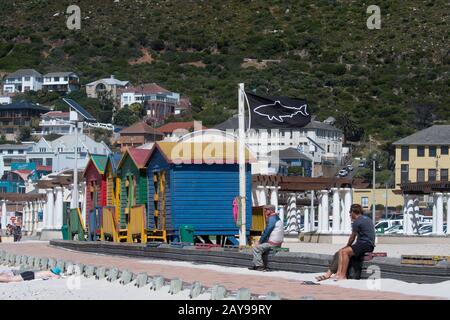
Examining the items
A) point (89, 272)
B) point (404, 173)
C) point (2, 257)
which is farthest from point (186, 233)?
point (404, 173)

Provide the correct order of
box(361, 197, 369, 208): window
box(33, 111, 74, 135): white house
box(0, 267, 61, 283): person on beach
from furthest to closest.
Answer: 1. box(33, 111, 74, 135): white house
2. box(361, 197, 369, 208): window
3. box(0, 267, 61, 283): person on beach

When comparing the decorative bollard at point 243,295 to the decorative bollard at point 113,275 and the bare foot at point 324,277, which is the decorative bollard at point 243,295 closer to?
the bare foot at point 324,277

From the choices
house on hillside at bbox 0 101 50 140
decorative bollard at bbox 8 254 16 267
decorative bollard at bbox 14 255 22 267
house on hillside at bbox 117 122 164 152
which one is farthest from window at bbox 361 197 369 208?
house on hillside at bbox 0 101 50 140

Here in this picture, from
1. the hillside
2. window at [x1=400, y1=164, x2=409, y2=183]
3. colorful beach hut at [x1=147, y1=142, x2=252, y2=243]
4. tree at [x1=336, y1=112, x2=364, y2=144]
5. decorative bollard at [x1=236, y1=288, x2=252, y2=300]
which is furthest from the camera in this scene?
the hillside

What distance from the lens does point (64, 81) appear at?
191125mm

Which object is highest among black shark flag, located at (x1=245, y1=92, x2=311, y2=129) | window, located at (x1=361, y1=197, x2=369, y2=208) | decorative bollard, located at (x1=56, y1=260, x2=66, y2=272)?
black shark flag, located at (x1=245, y1=92, x2=311, y2=129)

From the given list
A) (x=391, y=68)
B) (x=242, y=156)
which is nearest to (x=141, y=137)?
(x=391, y=68)

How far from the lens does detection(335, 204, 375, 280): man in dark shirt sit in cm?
1988

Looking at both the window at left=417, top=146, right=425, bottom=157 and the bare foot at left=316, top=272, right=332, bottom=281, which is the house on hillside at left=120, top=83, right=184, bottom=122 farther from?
the bare foot at left=316, top=272, right=332, bottom=281

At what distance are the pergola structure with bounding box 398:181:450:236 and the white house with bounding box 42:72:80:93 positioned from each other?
449 ft

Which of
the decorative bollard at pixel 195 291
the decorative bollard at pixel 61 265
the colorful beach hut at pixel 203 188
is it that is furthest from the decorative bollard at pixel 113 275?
the colorful beach hut at pixel 203 188

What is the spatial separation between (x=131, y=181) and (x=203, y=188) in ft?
16.2

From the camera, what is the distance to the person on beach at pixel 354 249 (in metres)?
19.9
